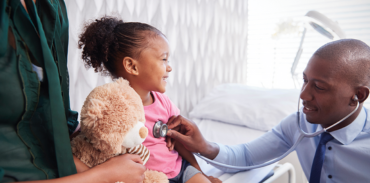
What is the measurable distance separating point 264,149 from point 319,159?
29 cm

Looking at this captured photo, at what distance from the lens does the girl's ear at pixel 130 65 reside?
0.87m

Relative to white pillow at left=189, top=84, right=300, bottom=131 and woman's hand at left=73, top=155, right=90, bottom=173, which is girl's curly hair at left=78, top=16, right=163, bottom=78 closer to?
woman's hand at left=73, top=155, right=90, bottom=173

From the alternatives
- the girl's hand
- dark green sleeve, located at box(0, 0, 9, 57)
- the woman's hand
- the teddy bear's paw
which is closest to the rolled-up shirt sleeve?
the teddy bear's paw

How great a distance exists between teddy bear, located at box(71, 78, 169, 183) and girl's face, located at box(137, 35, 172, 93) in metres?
0.19

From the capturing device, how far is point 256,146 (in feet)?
3.96

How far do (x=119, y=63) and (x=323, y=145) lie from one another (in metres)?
0.88

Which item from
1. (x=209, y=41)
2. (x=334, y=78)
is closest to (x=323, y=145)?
(x=334, y=78)

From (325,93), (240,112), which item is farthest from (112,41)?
(240,112)

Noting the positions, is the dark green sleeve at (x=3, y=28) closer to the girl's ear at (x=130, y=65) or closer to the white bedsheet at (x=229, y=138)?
the girl's ear at (x=130, y=65)

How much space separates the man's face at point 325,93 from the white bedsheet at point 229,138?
0.36 metres

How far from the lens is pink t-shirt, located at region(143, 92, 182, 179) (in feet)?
2.82

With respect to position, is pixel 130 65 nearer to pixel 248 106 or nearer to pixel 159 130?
pixel 159 130

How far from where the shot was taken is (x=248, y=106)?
6.17 feet

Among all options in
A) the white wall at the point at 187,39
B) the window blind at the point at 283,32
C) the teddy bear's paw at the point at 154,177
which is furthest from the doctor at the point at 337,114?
the window blind at the point at 283,32
